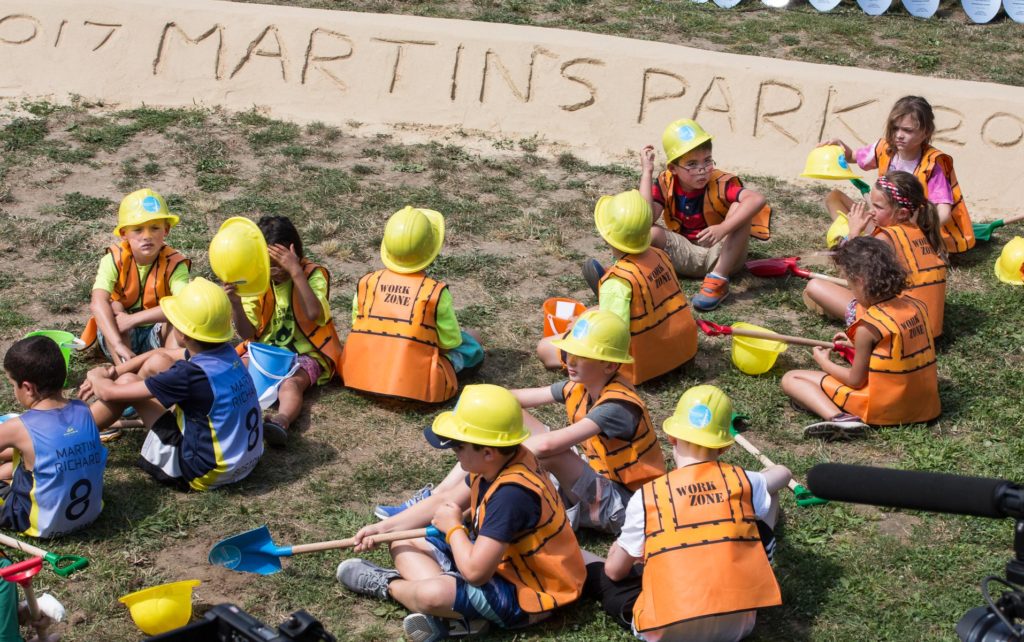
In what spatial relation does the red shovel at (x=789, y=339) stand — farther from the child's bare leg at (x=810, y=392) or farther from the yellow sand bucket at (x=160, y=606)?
the yellow sand bucket at (x=160, y=606)

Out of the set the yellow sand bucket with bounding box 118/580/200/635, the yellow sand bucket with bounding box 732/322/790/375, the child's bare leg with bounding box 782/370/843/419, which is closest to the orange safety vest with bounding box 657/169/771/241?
the yellow sand bucket with bounding box 732/322/790/375

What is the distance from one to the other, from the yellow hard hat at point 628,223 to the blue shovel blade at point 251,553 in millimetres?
2527

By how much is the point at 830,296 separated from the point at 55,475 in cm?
450

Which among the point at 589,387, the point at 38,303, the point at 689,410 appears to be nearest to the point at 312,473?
the point at 589,387

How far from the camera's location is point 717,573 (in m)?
4.23

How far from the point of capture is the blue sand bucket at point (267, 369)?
613 centimetres

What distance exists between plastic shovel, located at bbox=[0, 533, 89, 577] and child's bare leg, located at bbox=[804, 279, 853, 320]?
445cm

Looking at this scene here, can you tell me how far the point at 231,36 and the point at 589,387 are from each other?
255 inches

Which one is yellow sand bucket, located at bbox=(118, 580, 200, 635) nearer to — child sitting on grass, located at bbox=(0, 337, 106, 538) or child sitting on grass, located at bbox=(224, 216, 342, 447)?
child sitting on grass, located at bbox=(0, 337, 106, 538)

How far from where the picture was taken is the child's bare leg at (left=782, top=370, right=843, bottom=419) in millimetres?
6090

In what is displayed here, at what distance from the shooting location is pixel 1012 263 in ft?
25.1

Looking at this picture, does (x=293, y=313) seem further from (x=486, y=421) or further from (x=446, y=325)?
(x=486, y=421)

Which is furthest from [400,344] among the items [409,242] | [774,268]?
[774,268]

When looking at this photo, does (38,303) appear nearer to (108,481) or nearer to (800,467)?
(108,481)
